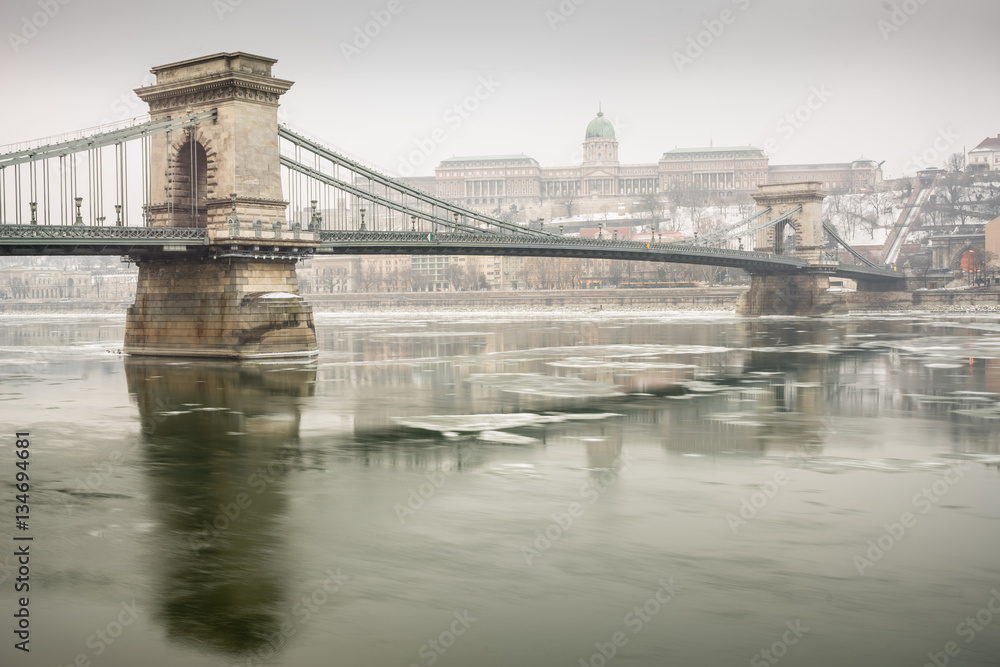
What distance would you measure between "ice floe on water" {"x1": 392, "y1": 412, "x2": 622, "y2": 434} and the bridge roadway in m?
15.6

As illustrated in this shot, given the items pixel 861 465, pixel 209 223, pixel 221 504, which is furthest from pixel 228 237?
pixel 861 465

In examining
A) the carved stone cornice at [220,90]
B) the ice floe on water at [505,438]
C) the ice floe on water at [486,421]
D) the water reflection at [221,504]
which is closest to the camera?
the water reflection at [221,504]

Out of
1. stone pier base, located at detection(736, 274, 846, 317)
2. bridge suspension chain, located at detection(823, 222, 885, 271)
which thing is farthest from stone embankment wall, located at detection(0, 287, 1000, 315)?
bridge suspension chain, located at detection(823, 222, 885, 271)

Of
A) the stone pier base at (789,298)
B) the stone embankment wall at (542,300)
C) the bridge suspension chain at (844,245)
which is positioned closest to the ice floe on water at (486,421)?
the stone pier base at (789,298)

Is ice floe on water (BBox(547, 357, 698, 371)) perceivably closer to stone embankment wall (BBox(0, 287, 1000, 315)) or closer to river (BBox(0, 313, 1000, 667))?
river (BBox(0, 313, 1000, 667))

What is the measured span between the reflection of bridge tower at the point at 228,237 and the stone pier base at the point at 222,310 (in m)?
0.03

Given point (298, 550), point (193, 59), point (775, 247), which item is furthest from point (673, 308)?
point (298, 550)

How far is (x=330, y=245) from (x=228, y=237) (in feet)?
16.4

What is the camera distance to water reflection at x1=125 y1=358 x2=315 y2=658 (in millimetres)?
8188

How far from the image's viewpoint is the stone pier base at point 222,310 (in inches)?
1353

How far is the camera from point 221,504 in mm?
12188

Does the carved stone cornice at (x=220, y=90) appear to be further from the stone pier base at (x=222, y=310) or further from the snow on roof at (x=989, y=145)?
the snow on roof at (x=989, y=145)

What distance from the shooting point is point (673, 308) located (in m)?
97.8

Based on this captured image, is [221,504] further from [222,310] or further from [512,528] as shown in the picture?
[222,310]
